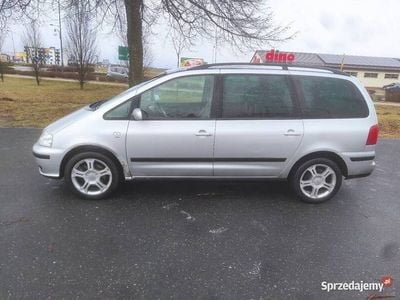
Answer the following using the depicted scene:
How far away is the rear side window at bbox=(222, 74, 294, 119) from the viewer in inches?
161

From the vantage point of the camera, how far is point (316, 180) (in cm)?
429

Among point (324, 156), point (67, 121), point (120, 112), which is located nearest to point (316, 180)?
point (324, 156)

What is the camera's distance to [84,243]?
3.22 metres

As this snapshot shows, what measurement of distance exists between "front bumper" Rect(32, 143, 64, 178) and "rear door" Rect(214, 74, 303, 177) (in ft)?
6.13

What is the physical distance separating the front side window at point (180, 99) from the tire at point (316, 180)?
137cm

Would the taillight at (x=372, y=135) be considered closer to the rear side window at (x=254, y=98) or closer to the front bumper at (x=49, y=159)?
the rear side window at (x=254, y=98)

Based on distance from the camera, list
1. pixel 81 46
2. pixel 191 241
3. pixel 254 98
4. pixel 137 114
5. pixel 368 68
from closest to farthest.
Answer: pixel 191 241
pixel 137 114
pixel 254 98
pixel 81 46
pixel 368 68

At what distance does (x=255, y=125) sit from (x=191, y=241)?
1.57 meters

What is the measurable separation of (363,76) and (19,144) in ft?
186

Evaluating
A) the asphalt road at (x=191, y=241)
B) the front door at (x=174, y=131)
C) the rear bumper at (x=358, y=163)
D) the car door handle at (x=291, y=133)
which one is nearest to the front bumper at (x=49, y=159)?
the asphalt road at (x=191, y=241)

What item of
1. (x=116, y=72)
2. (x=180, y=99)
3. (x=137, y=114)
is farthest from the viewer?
(x=116, y=72)

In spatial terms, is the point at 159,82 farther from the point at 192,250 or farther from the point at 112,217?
the point at 192,250

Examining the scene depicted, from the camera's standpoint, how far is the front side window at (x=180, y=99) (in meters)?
4.07

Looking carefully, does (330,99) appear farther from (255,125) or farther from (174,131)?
(174,131)
